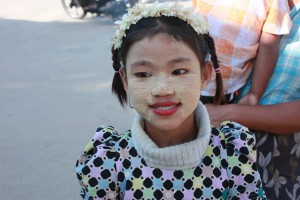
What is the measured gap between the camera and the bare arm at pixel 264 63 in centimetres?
177

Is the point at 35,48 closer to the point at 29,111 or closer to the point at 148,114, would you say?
the point at 29,111

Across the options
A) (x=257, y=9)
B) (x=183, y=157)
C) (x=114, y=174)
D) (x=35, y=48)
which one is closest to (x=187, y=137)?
(x=183, y=157)

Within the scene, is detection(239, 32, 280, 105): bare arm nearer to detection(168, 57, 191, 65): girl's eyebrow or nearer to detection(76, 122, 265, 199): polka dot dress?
detection(76, 122, 265, 199): polka dot dress

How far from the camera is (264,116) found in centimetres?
178

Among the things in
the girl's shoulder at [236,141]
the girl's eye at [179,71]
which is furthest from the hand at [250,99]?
the girl's eye at [179,71]

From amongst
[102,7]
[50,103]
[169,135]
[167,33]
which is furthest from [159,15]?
[102,7]

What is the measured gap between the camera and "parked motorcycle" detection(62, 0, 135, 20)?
8.65m

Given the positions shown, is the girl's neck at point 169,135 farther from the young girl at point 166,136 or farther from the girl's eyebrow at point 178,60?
the girl's eyebrow at point 178,60

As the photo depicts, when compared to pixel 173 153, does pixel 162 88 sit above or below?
above

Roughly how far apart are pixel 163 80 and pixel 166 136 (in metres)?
0.21

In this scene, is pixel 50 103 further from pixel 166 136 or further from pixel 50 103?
pixel 166 136

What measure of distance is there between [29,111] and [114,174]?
3428 mm

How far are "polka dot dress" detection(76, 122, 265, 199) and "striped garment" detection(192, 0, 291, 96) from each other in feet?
1.17

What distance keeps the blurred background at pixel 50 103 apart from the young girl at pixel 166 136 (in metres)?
2.05
